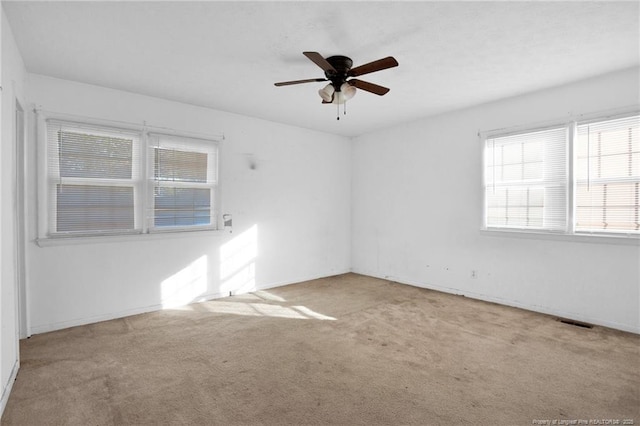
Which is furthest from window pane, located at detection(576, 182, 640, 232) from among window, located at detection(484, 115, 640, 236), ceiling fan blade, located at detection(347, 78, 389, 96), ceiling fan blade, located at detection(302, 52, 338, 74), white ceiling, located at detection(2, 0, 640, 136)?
ceiling fan blade, located at detection(302, 52, 338, 74)

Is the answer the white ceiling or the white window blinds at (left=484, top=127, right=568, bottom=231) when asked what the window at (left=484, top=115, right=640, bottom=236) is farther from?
the white ceiling

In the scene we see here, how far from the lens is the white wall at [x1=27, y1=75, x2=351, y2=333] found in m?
3.39

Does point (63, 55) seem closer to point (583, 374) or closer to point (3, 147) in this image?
point (3, 147)

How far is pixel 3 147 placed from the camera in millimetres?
2229

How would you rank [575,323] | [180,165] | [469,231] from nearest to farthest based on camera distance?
1. [575,323]
2. [180,165]
3. [469,231]

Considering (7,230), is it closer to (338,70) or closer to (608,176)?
(338,70)

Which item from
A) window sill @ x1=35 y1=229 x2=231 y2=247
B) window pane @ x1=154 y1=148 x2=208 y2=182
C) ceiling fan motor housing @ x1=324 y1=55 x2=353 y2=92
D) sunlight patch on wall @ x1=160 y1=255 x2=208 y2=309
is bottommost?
sunlight patch on wall @ x1=160 y1=255 x2=208 y2=309

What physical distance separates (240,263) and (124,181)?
1884mm

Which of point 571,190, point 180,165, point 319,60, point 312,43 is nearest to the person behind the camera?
point 319,60

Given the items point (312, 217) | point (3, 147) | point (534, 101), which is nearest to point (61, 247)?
point (3, 147)

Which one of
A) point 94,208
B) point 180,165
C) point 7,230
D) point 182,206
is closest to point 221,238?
point 182,206

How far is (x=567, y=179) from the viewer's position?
12.0 feet

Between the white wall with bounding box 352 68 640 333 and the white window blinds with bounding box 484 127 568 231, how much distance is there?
0.16 meters

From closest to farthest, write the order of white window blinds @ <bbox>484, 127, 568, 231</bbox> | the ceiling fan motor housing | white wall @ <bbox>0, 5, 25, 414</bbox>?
white wall @ <bbox>0, 5, 25, 414</bbox>
the ceiling fan motor housing
white window blinds @ <bbox>484, 127, 568, 231</bbox>
